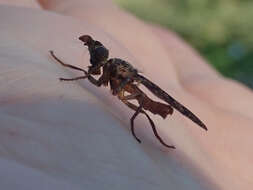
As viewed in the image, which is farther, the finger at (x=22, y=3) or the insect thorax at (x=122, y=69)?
the finger at (x=22, y=3)

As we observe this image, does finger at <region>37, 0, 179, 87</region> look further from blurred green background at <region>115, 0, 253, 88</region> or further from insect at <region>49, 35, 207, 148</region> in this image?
blurred green background at <region>115, 0, 253, 88</region>

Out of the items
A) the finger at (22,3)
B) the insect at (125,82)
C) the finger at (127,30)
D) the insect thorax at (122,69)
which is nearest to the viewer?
the insect at (125,82)

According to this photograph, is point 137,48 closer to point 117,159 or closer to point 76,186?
point 117,159

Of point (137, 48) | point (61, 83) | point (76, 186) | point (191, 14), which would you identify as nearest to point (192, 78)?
point (137, 48)

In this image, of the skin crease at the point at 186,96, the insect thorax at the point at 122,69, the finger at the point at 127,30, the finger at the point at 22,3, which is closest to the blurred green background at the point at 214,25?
the skin crease at the point at 186,96

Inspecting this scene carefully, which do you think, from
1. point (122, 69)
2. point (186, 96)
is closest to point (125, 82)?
point (122, 69)

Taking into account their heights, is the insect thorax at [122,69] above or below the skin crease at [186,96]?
above

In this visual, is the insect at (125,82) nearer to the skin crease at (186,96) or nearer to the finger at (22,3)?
the skin crease at (186,96)
